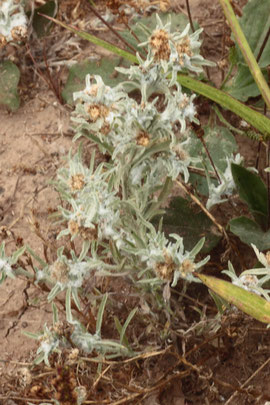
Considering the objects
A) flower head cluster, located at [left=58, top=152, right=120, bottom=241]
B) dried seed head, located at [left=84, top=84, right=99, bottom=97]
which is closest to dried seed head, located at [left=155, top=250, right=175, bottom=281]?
flower head cluster, located at [left=58, top=152, right=120, bottom=241]

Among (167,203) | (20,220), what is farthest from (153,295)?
(20,220)

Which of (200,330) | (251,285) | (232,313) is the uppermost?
(251,285)

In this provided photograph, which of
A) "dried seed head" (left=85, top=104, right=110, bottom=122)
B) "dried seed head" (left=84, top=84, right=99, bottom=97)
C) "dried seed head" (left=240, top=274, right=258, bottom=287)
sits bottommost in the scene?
"dried seed head" (left=240, top=274, right=258, bottom=287)

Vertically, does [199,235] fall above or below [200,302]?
above

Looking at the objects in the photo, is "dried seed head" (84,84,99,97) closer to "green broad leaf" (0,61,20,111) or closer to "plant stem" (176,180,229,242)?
"plant stem" (176,180,229,242)

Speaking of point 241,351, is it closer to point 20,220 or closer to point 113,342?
point 113,342

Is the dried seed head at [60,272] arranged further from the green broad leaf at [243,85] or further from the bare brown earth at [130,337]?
the green broad leaf at [243,85]
